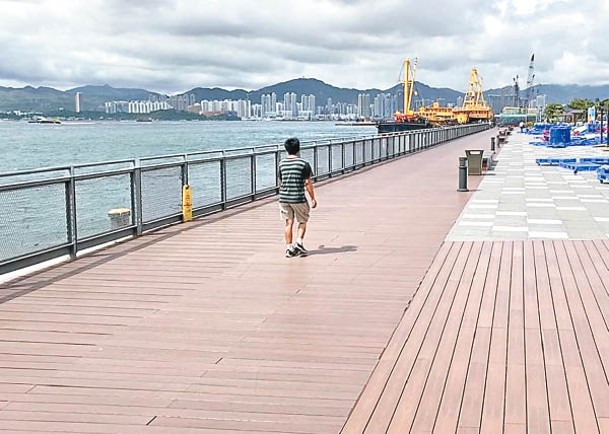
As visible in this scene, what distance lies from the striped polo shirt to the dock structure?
28.1 inches

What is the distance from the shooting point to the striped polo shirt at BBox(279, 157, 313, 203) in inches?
350

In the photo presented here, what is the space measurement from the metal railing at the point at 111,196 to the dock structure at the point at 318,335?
0.45 meters

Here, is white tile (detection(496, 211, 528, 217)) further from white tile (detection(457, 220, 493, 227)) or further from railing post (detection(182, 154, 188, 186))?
railing post (detection(182, 154, 188, 186))

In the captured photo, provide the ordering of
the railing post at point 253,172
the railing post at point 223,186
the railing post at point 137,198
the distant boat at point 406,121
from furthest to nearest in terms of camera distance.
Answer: the distant boat at point 406,121 < the railing post at point 253,172 < the railing post at point 223,186 < the railing post at point 137,198

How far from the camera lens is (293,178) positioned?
8.91 metres

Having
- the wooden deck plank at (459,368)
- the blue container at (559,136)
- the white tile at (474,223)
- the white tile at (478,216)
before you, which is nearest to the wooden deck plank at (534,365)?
the wooden deck plank at (459,368)

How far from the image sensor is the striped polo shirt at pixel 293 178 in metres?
8.90

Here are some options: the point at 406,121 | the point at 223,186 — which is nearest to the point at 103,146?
the point at 406,121

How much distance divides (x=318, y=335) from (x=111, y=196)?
5596mm

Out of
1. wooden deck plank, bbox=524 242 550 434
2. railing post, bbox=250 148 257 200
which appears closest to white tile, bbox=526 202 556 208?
railing post, bbox=250 148 257 200

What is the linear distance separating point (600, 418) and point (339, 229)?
7.47 metres

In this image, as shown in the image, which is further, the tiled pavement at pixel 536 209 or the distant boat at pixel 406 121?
the distant boat at pixel 406 121

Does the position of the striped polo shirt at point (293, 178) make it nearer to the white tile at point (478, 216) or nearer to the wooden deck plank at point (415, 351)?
the wooden deck plank at point (415, 351)

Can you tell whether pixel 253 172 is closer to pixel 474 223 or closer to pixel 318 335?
pixel 474 223
